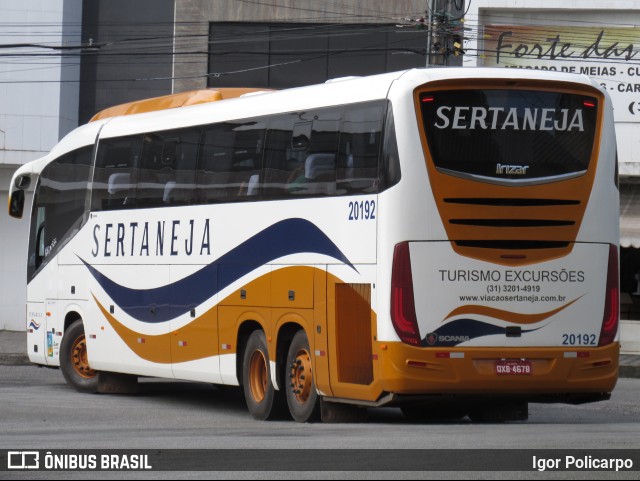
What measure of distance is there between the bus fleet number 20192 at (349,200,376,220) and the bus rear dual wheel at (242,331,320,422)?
1.66 m

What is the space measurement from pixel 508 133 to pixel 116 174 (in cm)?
724

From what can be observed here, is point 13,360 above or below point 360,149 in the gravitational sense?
below

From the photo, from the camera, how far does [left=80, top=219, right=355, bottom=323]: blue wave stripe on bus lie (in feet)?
51.5

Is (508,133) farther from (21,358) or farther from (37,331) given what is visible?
(21,358)

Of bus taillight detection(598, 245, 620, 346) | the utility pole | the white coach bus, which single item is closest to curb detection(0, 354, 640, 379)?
the utility pole

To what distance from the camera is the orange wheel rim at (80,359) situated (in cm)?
2144

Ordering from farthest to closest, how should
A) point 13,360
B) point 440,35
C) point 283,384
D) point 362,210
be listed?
1. point 13,360
2. point 440,35
3. point 283,384
4. point 362,210

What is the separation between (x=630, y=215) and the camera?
99.5 ft

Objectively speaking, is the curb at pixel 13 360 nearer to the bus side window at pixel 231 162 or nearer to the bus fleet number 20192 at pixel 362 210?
the bus side window at pixel 231 162

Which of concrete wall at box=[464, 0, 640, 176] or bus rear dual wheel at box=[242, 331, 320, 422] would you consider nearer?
bus rear dual wheel at box=[242, 331, 320, 422]

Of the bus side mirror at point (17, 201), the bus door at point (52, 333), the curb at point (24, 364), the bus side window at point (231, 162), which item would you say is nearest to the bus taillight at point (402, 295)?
the bus side window at point (231, 162)

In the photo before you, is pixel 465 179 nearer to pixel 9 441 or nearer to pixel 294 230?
pixel 294 230

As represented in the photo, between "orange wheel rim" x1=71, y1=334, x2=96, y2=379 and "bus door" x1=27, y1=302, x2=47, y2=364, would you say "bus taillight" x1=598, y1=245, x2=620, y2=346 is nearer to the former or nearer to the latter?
"orange wheel rim" x1=71, y1=334, x2=96, y2=379

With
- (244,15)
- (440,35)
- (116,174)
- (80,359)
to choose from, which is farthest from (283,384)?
(244,15)
